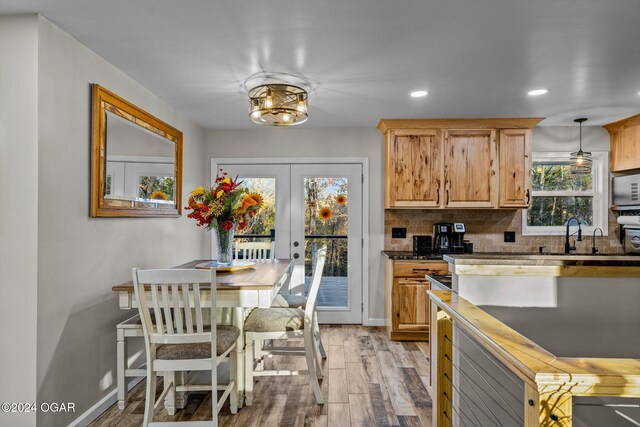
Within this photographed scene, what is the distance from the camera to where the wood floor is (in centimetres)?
247

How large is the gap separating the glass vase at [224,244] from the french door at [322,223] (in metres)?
1.56

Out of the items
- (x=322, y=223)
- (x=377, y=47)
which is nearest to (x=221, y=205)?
(x=377, y=47)

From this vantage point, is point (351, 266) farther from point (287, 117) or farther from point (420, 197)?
point (287, 117)

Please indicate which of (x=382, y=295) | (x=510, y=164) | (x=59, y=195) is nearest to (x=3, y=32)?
(x=59, y=195)

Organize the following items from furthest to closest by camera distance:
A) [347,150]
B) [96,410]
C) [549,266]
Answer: [347,150], [96,410], [549,266]

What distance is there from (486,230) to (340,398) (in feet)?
8.84

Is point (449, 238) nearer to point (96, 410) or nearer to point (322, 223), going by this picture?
point (322, 223)

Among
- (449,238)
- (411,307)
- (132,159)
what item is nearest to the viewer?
(132,159)

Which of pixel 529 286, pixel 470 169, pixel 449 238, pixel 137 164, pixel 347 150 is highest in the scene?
pixel 347 150

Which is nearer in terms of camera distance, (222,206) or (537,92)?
(222,206)

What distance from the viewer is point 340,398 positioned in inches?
109

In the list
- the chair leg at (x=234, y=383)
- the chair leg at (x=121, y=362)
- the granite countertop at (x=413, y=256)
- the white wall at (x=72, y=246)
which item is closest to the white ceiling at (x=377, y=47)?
the white wall at (x=72, y=246)

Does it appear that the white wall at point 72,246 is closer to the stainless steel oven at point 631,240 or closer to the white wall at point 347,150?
A: the white wall at point 347,150

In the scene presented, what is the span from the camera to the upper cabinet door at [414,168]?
13.8 feet
